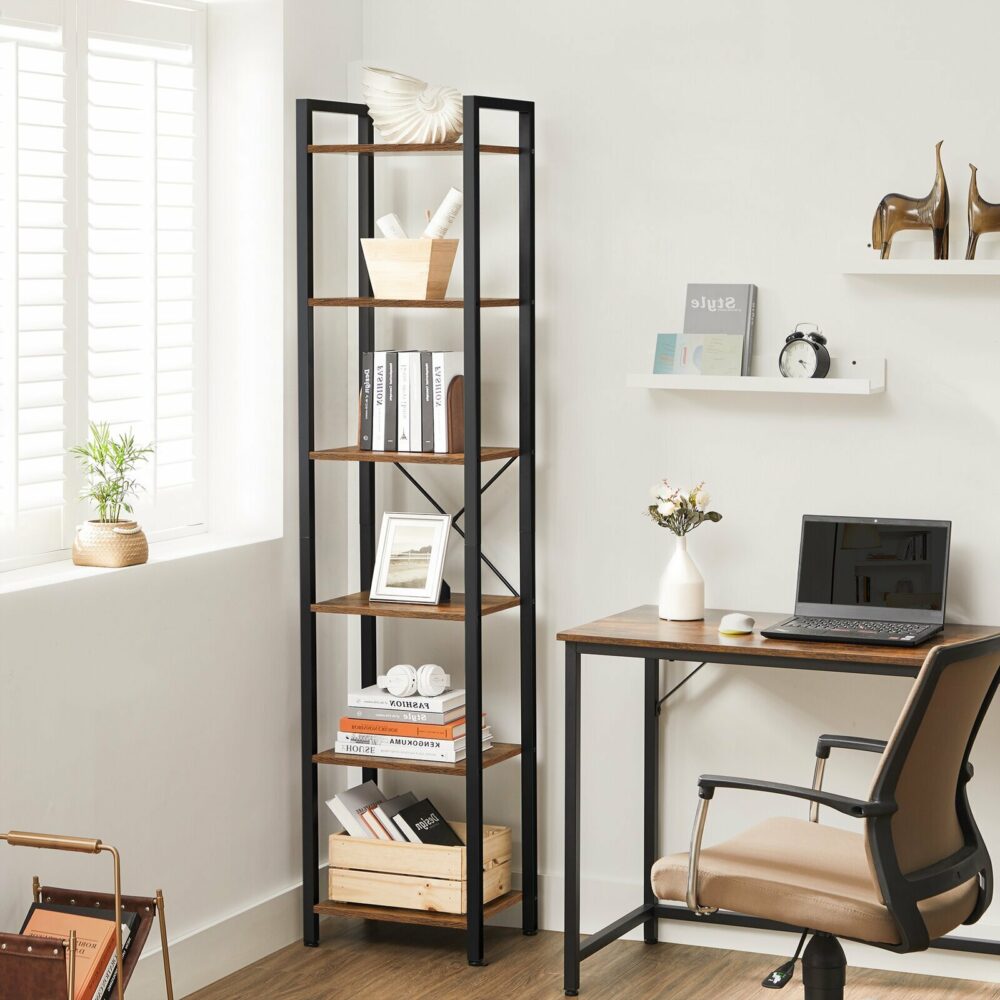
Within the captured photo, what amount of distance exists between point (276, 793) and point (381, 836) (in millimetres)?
286

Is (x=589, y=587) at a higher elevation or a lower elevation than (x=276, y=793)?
higher

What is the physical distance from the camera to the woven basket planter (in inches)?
134

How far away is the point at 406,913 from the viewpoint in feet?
12.6

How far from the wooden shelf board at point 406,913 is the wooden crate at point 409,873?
0.6 inches

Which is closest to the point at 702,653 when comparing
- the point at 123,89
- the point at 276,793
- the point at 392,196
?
the point at 276,793

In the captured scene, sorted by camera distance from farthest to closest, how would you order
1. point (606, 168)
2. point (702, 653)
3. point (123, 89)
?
point (606, 168) < point (123, 89) < point (702, 653)

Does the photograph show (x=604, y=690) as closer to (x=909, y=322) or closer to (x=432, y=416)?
(x=432, y=416)

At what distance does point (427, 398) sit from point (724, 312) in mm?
729

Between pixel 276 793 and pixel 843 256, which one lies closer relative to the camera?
pixel 843 256

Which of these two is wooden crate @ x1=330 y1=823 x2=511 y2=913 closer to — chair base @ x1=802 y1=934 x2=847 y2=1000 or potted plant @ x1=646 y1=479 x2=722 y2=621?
potted plant @ x1=646 y1=479 x2=722 y2=621

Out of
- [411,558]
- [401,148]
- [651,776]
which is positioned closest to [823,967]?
[651,776]

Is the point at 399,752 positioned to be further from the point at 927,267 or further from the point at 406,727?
the point at 927,267

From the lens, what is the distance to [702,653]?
11.1 feet

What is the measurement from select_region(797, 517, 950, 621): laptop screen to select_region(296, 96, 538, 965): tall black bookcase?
71 centimetres
